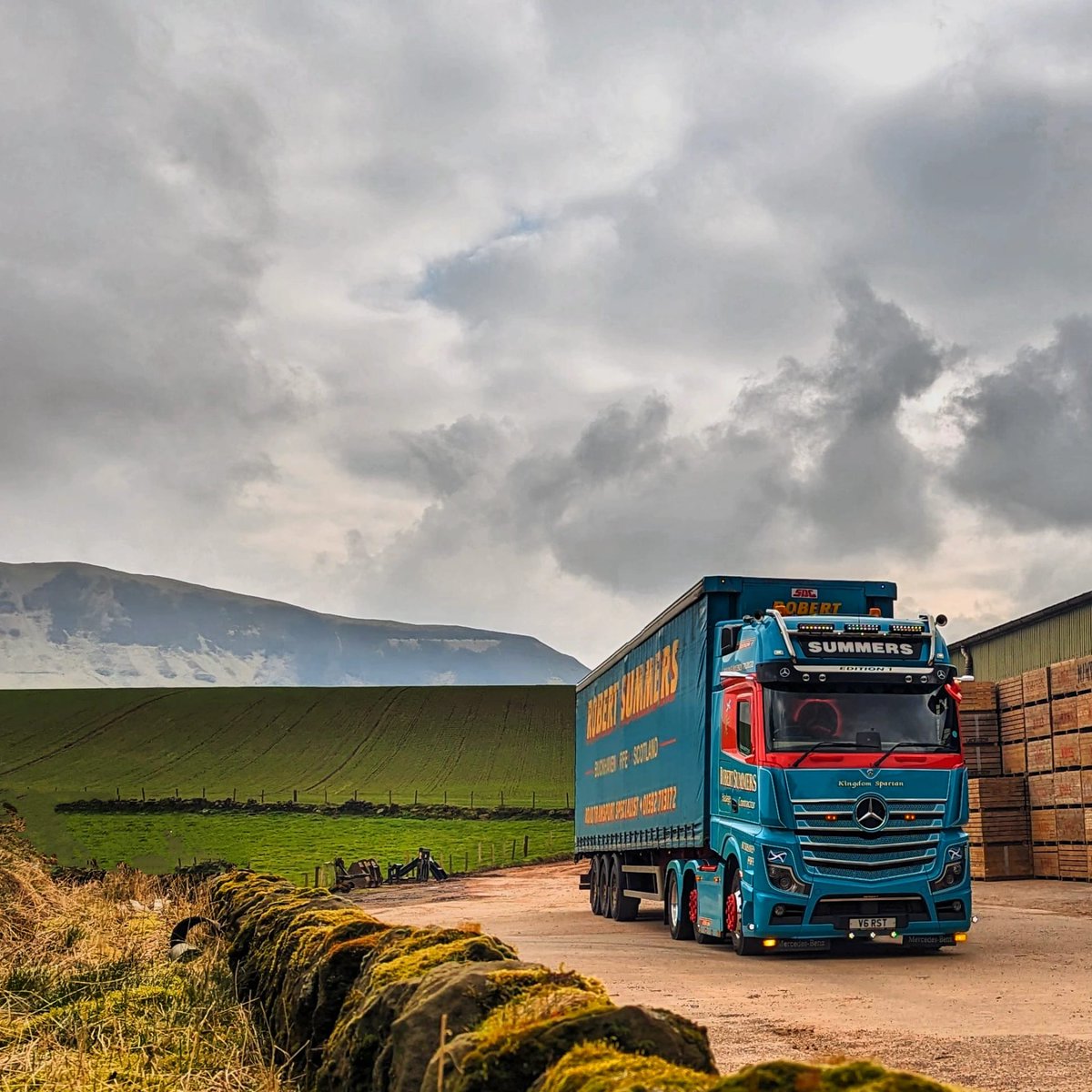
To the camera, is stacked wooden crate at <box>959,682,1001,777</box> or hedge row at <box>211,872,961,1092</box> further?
stacked wooden crate at <box>959,682,1001,777</box>

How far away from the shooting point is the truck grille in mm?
15648

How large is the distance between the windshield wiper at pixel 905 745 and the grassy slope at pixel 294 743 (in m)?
59.2

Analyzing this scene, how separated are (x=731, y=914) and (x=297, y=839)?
43.7m

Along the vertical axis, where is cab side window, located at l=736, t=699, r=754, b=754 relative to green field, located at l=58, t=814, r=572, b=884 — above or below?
above

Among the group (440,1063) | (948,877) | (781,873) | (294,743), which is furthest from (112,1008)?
(294,743)

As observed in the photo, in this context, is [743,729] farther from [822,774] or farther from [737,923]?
[737,923]

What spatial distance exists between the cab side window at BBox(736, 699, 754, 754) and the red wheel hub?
6.14 feet

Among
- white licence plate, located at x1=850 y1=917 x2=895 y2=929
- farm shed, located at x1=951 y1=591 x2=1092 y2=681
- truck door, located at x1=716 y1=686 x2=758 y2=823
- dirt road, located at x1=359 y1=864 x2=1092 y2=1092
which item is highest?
farm shed, located at x1=951 y1=591 x2=1092 y2=681

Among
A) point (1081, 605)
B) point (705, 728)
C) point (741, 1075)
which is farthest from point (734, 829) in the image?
point (1081, 605)

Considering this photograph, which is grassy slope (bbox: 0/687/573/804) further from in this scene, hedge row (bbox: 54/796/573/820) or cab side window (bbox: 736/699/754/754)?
cab side window (bbox: 736/699/754/754)

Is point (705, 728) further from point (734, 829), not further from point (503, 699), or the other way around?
point (503, 699)

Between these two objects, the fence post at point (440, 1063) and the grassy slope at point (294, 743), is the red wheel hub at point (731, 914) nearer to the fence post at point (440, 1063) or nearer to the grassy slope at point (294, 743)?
the fence post at point (440, 1063)

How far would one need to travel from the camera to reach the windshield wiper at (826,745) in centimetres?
1571

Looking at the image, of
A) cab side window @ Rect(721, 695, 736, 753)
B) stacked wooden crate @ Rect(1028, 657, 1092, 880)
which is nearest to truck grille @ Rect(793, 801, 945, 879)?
cab side window @ Rect(721, 695, 736, 753)
